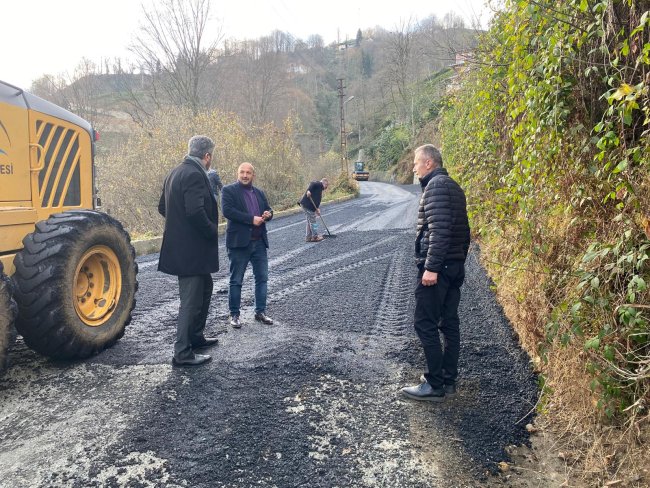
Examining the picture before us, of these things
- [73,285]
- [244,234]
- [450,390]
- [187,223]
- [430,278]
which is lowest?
[450,390]

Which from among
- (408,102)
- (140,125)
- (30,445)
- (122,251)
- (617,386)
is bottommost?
(30,445)

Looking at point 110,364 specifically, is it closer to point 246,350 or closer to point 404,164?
point 246,350

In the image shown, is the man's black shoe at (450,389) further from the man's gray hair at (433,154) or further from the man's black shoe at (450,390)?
the man's gray hair at (433,154)

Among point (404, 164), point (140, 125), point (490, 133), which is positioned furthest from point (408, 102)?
point (490, 133)

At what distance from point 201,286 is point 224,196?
120 centimetres

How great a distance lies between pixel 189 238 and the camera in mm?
4055

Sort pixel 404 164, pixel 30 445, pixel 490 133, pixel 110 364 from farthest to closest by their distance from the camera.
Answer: pixel 404 164
pixel 490 133
pixel 110 364
pixel 30 445

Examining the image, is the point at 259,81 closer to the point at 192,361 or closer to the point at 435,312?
the point at 192,361

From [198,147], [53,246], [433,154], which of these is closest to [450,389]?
[433,154]

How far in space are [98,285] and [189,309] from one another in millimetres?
1146

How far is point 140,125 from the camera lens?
17.4 m

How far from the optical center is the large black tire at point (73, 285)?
145 inches

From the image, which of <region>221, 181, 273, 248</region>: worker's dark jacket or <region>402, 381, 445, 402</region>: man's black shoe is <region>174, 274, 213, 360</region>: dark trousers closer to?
<region>221, 181, 273, 248</region>: worker's dark jacket

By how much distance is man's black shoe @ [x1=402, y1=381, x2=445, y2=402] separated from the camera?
11.4 feet
